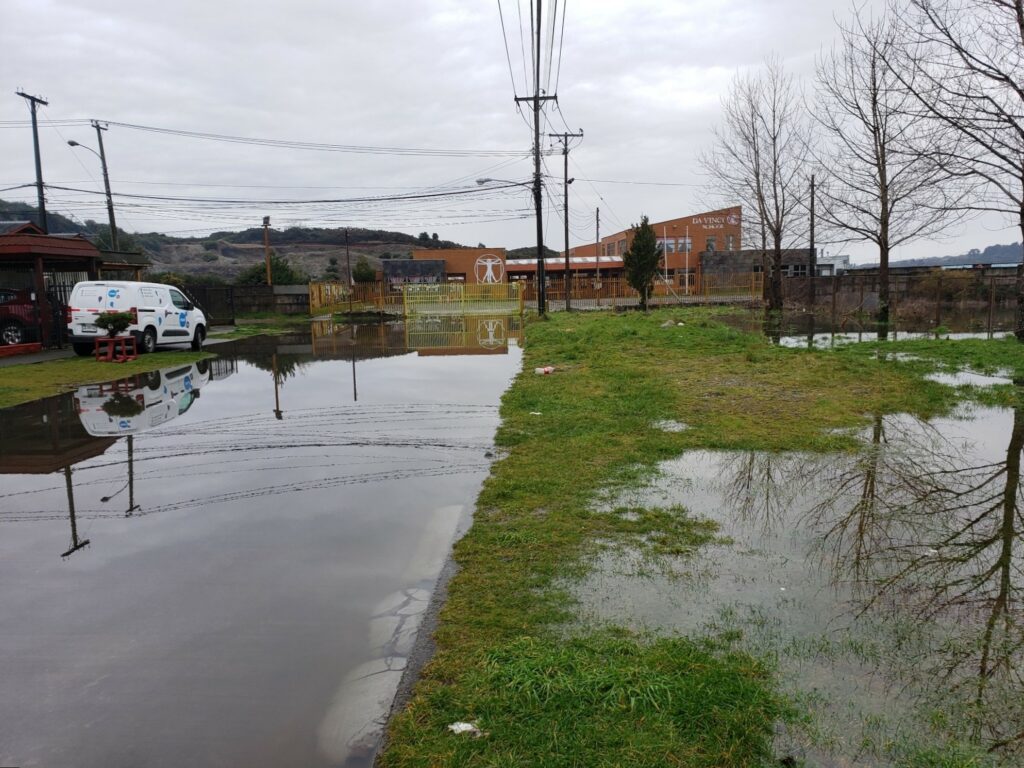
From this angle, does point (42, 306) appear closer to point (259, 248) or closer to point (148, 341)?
point (148, 341)

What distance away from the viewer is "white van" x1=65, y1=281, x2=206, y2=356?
57.6 feet

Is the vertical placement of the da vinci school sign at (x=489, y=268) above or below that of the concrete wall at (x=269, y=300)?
above

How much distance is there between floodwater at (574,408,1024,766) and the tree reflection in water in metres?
0.01

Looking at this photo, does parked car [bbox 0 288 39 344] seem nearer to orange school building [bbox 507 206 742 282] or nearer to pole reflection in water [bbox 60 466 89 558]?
pole reflection in water [bbox 60 466 89 558]

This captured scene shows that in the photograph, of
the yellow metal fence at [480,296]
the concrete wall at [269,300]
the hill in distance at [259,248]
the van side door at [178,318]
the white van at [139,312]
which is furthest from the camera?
the hill in distance at [259,248]

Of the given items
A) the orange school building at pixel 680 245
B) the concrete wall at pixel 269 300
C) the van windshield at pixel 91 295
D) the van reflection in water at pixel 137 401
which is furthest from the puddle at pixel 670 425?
the orange school building at pixel 680 245

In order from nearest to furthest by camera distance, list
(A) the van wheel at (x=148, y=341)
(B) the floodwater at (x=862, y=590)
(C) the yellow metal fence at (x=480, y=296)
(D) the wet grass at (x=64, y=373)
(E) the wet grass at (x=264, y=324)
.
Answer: (B) the floodwater at (x=862, y=590), (D) the wet grass at (x=64, y=373), (A) the van wheel at (x=148, y=341), (E) the wet grass at (x=264, y=324), (C) the yellow metal fence at (x=480, y=296)

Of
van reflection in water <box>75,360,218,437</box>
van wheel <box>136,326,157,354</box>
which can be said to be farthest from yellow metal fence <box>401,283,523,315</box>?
van reflection in water <box>75,360,218,437</box>

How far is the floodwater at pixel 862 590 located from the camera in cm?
298

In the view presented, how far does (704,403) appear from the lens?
1036cm

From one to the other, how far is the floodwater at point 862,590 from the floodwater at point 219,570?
4.94 ft

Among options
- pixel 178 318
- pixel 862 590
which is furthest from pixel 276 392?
pixel 862 590

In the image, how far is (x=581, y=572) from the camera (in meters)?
4.57

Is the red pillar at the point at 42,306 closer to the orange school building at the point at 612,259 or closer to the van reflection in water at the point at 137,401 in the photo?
the van reflection in water at the point at 137,401
